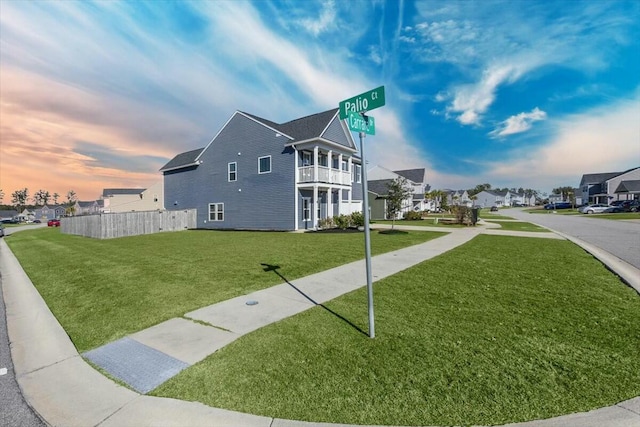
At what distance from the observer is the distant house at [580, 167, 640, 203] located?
2279 inches

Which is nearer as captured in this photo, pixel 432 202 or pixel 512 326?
pixel 512 326

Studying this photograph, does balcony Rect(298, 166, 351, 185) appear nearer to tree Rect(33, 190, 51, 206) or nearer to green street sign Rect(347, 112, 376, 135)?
green street sign Rect(347, 112, 376, 135)

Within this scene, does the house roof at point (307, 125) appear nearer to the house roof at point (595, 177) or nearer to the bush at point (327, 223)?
the bush at point (327, 223)

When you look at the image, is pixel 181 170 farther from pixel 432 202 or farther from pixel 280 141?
pixel 432 202

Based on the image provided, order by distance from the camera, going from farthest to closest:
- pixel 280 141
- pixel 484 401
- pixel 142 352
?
pixel 280 141 < pixel 142 352 < pixel 484 401

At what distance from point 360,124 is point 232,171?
71.3ft

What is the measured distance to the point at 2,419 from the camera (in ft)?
8.71

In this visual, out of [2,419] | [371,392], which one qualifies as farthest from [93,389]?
[371,392]

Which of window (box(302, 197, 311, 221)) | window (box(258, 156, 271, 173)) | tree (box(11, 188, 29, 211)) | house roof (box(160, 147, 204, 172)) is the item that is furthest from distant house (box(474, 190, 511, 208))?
tree (box(11, 188, 29, 211))

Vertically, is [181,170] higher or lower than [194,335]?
higher

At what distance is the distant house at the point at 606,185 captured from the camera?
5788cm

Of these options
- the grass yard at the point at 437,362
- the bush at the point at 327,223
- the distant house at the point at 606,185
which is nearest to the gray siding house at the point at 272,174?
the bush at the point at 327,223

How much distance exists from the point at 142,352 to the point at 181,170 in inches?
1101

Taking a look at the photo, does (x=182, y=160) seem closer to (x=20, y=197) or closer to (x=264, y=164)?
(x=264, y=164)
